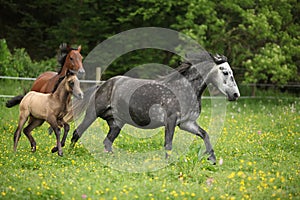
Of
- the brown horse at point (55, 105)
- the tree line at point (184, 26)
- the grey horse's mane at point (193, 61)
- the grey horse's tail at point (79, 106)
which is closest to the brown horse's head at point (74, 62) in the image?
the grey horse's tail at point (79, 106)

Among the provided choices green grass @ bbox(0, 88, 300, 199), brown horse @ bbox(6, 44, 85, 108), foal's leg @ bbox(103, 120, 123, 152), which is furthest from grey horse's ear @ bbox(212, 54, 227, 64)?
brown horse @ bbox(6, 44, 85, 108)

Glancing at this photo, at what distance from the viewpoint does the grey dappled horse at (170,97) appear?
9.12 metres

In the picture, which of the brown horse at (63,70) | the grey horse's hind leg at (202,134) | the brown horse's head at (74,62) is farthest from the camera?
the brown horse's head at (74,62)

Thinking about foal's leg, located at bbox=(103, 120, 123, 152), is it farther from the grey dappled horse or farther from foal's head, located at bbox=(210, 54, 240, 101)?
foal's head, located at bbox=(210, 54, 240, 101)

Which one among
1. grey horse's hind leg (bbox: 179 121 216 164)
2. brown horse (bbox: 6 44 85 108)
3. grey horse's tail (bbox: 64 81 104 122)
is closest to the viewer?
grey horse's hind leg (bbox: 179 121 216 164)

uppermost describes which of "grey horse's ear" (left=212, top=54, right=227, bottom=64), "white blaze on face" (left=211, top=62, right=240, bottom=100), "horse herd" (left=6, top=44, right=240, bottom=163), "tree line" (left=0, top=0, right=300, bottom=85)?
"grey horse's ear" (left=212, top=54, right=227, bottom=64)

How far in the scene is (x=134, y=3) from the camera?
28781 mm

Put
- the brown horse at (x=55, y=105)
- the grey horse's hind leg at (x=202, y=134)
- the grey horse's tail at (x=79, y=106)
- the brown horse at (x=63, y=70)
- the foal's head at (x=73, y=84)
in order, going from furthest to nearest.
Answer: the brown horse at (x=63, y=70) → the grey horse's tail at (x=79, y=106) → the brown horse at (x=55, y=105) → the foal's head at (x=73, y=84) → the grey horse's hind leg at (x=202, y=134)

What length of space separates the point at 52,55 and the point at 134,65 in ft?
19.7

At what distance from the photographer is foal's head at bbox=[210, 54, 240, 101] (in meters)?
9.10

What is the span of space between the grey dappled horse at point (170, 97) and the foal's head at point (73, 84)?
31.2 inches

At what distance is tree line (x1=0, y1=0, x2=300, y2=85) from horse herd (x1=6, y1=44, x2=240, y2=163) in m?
10.3

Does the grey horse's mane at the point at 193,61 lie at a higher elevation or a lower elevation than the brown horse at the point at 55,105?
higher

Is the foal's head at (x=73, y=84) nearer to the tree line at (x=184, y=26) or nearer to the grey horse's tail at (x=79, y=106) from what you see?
the grey horse's tail at (x=79, y=106)
